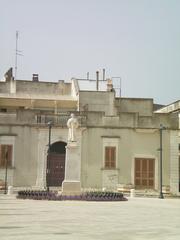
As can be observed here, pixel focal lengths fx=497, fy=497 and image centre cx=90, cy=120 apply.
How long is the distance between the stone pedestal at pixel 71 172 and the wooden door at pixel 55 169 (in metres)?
8.45

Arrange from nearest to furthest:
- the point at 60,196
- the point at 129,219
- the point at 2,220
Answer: the point at 2,220
the point at 129,219
the point at 60,196

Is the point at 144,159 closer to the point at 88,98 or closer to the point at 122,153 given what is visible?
the point at 122,153

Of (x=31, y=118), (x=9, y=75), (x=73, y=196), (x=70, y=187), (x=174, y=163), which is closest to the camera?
(x=73, y=196)

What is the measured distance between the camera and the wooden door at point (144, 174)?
32.2 m

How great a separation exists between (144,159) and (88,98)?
8025 mm

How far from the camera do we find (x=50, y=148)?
106 feet

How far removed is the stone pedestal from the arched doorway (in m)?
8.41

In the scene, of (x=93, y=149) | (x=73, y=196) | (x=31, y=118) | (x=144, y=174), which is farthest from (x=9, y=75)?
(x=73, y=196)

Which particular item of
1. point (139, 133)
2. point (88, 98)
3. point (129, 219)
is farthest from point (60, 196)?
point (88, 98)

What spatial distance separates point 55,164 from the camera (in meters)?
32.8

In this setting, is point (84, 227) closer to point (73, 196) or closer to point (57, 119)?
point (73, 196)

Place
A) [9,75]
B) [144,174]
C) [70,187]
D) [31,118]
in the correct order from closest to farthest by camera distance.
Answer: [70,187] < [144,174] < [31,118] < [9,75]

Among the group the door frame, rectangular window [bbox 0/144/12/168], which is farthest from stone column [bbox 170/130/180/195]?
rectangular window [bbox 0/144/12/168]

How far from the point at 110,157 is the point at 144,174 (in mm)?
2460
